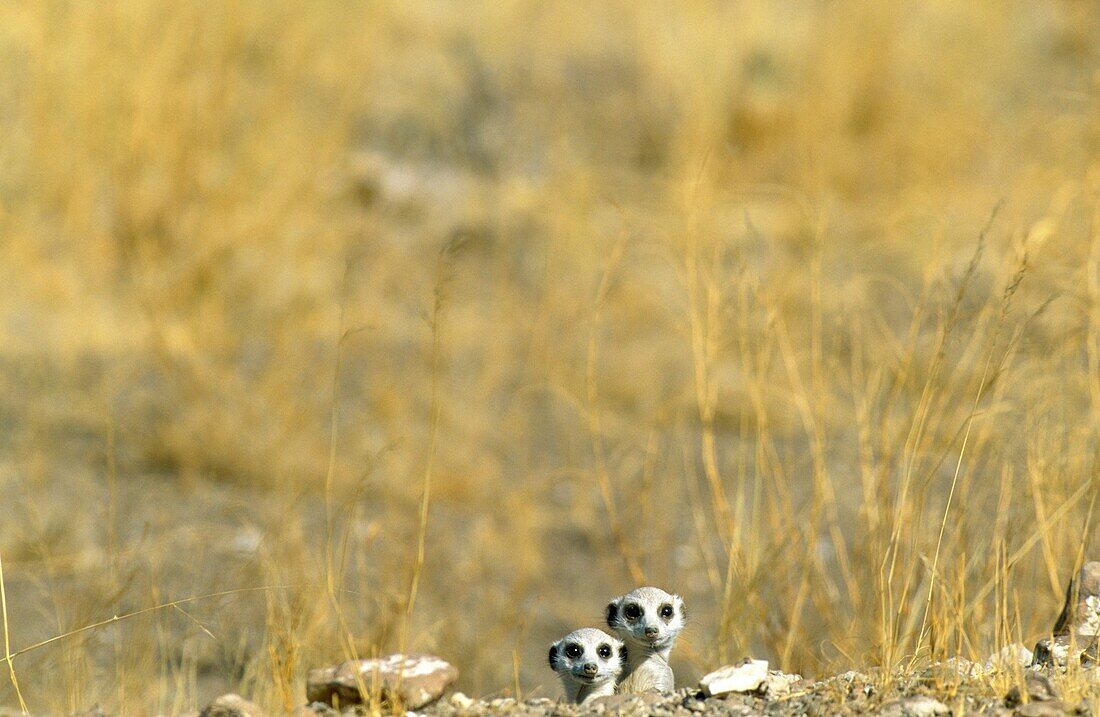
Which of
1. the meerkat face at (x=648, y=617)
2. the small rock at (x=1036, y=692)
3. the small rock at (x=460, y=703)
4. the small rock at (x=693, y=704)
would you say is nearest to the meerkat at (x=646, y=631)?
the meerkat face at (x=648, y=617)

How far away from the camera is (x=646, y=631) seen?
2.86 m

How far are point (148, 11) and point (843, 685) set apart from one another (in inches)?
247

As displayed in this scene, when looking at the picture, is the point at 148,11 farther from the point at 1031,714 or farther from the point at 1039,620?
the point at 1031,714

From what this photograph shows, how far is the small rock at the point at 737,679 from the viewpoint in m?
2.56

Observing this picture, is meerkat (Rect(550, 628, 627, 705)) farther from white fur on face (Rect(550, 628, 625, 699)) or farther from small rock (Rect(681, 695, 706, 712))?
small rock (Rect(681, 695, 706, 712))

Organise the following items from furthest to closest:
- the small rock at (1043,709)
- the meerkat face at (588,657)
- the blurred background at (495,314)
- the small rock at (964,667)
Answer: the blurred background at (495,314), the meerkat face at (588,657), the small rock at (964,667), the small rock at (1043,709)

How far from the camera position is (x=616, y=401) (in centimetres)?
738

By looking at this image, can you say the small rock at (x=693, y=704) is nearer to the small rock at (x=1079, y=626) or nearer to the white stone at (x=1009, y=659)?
the white stone at (x=1009, y=659)

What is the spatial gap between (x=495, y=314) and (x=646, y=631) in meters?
5.14

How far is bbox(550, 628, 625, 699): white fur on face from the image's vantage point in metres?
2.83

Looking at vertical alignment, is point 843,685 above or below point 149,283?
below

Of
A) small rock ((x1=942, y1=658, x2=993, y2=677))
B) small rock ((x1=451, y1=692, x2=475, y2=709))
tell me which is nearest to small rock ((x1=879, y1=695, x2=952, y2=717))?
small rock ((x1=942, y1=658, x2=993, y2=677))

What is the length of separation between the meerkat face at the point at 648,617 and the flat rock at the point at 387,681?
0.45m

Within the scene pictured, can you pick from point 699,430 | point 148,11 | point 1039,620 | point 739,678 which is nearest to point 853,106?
point 699,430
